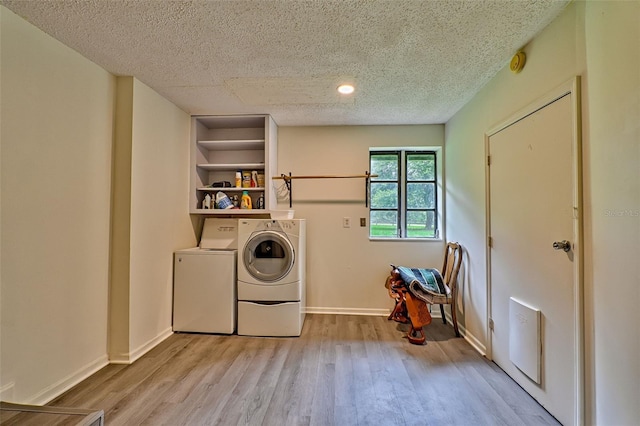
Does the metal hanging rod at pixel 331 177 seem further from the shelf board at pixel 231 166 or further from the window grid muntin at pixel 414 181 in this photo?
the window grid muntin at pixel 414 181

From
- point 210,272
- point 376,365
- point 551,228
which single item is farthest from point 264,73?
point 376,365

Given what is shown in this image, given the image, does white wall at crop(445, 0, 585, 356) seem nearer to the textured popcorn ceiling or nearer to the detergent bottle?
the textured popcorn ceiling

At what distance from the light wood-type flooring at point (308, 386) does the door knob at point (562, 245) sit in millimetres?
965

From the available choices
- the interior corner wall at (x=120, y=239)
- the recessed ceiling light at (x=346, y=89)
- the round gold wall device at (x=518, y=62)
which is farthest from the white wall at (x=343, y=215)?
the interior corner wall at (x=120, y=239)

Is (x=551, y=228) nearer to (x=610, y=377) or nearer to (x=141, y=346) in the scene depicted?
(x=610, y=377)

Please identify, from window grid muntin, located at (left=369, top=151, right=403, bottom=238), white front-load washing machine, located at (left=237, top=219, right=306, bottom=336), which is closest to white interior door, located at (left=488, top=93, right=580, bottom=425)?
window grid muntin, located at (left=369, top=151, right=403, bottom=238)

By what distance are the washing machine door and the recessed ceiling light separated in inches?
55.8

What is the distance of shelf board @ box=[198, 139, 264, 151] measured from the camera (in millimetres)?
2916

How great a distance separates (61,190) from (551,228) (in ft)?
9.69

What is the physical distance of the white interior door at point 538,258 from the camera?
54.1 inches

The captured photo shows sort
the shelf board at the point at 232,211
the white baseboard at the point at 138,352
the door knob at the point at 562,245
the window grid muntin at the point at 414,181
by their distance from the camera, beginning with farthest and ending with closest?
1. the window grid muntin at the point at 414,181
2. the shelf board at the point at 232,211
3. the white baseboard at the point at 138,352
4. the door knob at the point at 562,245

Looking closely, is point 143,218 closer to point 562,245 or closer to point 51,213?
point 51,213

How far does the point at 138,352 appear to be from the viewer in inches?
83.5

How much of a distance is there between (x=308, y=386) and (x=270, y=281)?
3.34 ft
